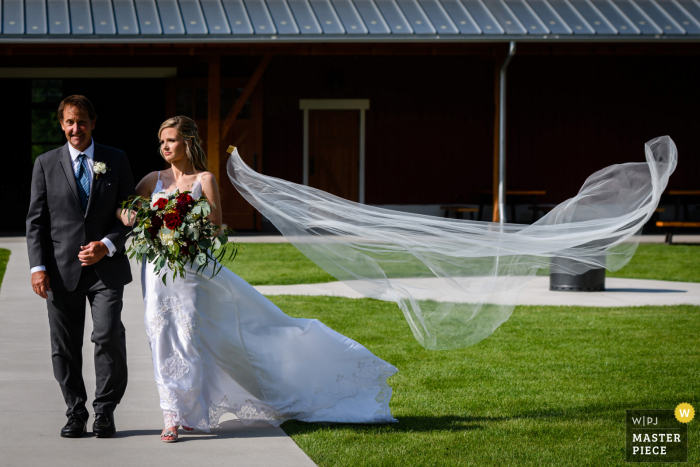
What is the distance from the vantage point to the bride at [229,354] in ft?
14.9

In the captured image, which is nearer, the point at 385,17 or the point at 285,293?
the point at 285,293

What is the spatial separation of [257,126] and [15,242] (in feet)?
17.7

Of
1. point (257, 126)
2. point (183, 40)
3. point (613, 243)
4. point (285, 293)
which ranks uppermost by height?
point (183, 40)

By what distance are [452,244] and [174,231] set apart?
189 cm

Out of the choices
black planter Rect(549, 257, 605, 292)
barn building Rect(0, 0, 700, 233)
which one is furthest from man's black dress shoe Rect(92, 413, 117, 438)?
barn building Rect(0, 0, 700, 233)

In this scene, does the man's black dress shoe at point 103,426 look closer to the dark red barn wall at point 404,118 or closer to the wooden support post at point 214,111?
the wooden support post at point 214,111

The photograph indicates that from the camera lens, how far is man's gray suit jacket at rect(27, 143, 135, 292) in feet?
14.9

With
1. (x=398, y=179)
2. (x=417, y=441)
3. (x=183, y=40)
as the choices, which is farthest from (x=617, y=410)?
(x=398, y=179)

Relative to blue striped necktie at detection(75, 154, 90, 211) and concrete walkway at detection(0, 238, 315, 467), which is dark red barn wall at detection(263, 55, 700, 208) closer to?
concrete walkway at detection(0, 238, 315, 467)

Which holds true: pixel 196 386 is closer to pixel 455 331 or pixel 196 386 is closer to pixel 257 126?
pixel 455 331

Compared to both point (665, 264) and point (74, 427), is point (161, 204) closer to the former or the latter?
point (74, 427)

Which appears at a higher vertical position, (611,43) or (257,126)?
(611,43)

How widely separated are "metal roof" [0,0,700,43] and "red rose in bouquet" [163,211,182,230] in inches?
441

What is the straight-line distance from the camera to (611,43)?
16547mm
